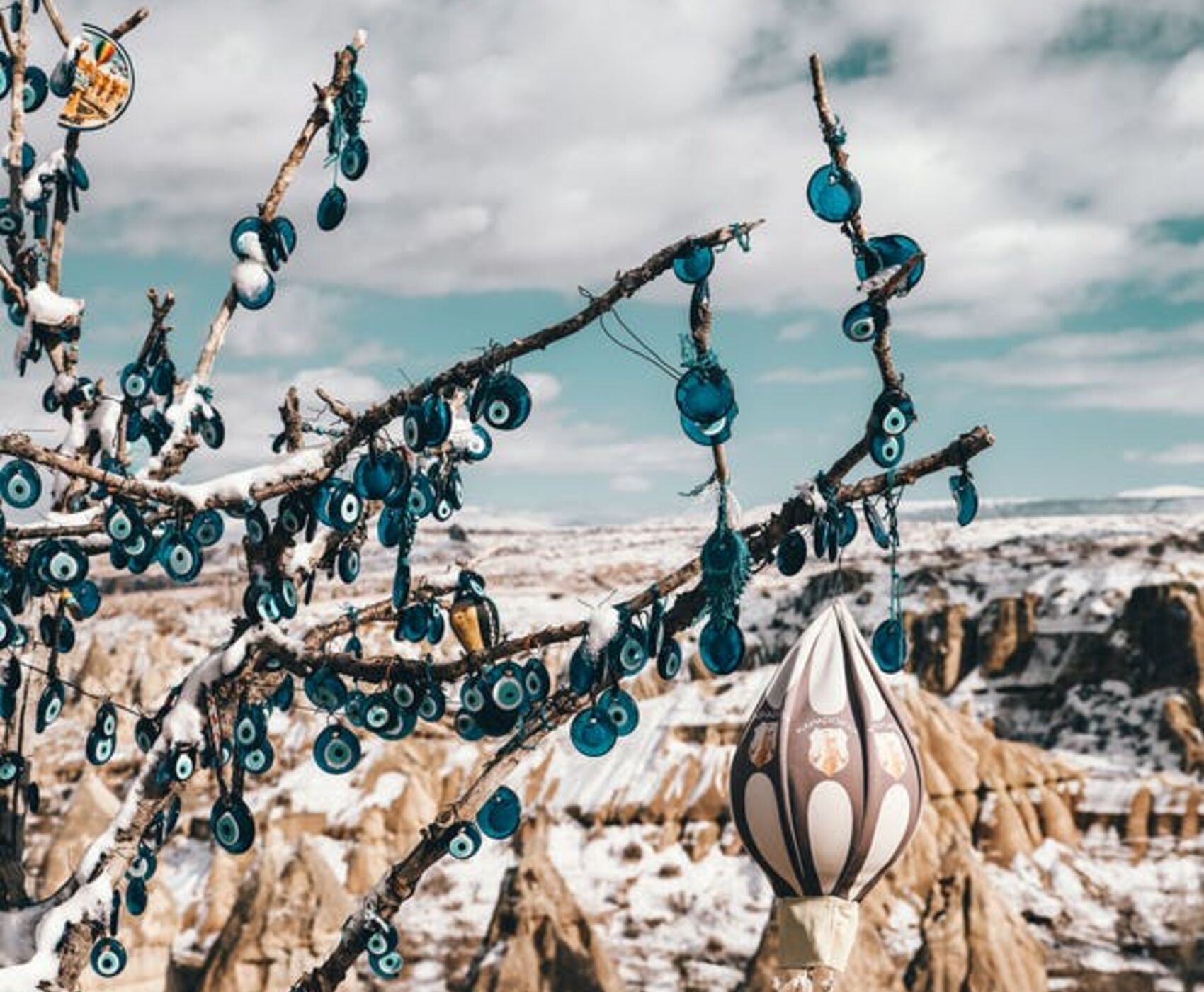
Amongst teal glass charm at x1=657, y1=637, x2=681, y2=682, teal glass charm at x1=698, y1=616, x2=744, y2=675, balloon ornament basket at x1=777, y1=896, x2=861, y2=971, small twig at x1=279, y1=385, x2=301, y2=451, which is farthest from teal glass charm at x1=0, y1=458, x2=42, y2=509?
balloon ornament basket at x1=777, y1=896, x2=861, y2=971

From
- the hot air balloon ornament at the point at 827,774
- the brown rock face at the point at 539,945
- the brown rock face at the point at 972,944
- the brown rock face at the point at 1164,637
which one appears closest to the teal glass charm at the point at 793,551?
the hot air balloon ornament at the point at 827,774

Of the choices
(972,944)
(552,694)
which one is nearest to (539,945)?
(972,944)

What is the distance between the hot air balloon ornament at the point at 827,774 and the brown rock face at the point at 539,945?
10364mm

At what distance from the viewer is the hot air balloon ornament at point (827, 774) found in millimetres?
5645

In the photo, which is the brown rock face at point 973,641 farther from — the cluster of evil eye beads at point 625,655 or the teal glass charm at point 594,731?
the cluster of evil eye beads at point 625,655

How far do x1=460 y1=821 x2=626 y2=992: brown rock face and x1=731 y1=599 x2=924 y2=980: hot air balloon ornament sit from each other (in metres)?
10.4

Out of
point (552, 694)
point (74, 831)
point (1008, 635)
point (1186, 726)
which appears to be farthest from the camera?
point (1008, 635)

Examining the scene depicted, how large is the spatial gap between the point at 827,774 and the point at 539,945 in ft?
36.3

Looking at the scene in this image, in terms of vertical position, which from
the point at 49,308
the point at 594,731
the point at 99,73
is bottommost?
the point at 594,731

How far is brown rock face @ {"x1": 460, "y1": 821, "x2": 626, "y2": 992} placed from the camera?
51.3 feet

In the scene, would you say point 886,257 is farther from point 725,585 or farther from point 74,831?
point 74,831

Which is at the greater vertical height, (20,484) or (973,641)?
(973,641)

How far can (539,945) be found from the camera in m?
15.9

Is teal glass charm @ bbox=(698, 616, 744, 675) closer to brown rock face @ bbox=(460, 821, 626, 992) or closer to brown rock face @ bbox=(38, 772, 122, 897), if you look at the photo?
brown rock face @ bbox=(460, 821, 626, 992)
